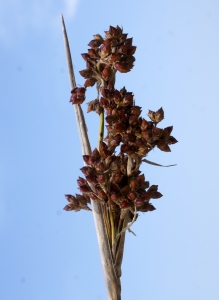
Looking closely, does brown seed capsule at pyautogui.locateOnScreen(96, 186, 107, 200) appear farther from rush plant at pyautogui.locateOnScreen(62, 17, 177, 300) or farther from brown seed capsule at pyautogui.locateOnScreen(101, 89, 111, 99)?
brown seed capsule at pyautogui.locateOnScreen(101, 89, 111, 99)

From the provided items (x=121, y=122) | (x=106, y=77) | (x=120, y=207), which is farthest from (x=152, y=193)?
(x=106, y=77)

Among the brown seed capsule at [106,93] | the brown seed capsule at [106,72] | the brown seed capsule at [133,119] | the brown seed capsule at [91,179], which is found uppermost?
the brown seed capsule at [106,72]

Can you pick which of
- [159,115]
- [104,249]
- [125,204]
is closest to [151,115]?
[159,115]

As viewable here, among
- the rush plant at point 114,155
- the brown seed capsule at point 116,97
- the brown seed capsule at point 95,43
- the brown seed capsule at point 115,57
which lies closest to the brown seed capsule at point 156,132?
the rush plant at point 114,155

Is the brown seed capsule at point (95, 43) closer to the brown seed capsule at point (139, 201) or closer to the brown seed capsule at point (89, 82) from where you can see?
the brown seed capsule at point (89, 82)

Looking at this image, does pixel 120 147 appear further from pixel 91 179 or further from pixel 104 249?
pixel 104 249

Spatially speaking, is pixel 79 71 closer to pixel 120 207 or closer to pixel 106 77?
pixel 106 77

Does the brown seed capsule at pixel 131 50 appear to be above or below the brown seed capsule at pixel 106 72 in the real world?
above

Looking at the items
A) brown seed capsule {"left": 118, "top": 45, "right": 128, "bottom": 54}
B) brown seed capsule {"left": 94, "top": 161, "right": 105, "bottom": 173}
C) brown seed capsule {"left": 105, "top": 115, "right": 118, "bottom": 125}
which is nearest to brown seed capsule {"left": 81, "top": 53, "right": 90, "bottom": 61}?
brown seed capsule {"left": 118, "top": 45, "right": 128, "bottom": 54}
